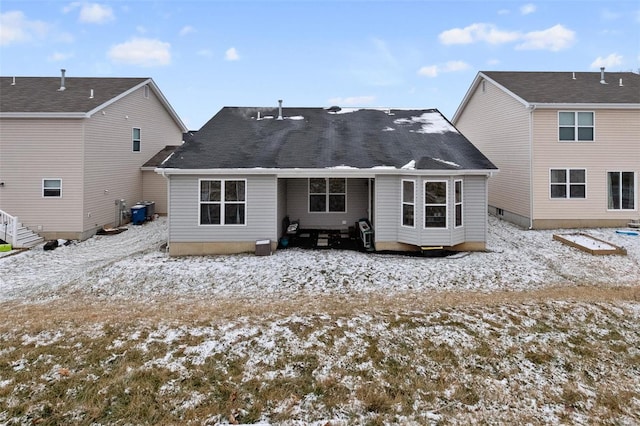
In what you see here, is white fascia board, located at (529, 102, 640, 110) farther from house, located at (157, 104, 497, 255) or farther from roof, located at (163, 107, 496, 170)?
house, located at (157, 104, 497, 255)

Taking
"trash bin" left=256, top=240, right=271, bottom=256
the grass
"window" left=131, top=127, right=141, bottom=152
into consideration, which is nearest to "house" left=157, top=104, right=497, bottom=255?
"trash bin" left=256, top=240, right=271, bottom=256

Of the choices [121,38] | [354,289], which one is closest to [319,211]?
[354,289]

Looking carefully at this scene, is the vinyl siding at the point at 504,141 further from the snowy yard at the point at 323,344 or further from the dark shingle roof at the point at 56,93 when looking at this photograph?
the dark shingle roof at the point at 56,93

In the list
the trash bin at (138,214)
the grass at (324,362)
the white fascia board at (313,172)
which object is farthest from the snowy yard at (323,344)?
the trash bin at (138,214)

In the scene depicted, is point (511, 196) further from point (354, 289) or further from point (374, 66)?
point (374, 66)

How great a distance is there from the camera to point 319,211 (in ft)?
48.9

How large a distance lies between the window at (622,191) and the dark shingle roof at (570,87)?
3.20 metres

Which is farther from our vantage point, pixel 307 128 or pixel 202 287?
pixel 307 128

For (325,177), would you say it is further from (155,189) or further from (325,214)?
Answer: (155,189)

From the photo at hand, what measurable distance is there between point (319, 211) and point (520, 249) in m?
7.82

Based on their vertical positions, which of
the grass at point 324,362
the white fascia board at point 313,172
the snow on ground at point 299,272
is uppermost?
the white fascia board at point 313,172

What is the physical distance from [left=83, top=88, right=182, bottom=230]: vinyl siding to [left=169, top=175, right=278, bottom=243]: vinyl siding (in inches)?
224

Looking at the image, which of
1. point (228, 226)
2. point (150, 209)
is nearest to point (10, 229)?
point (150, 209)

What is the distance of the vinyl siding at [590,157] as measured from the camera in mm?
14812
